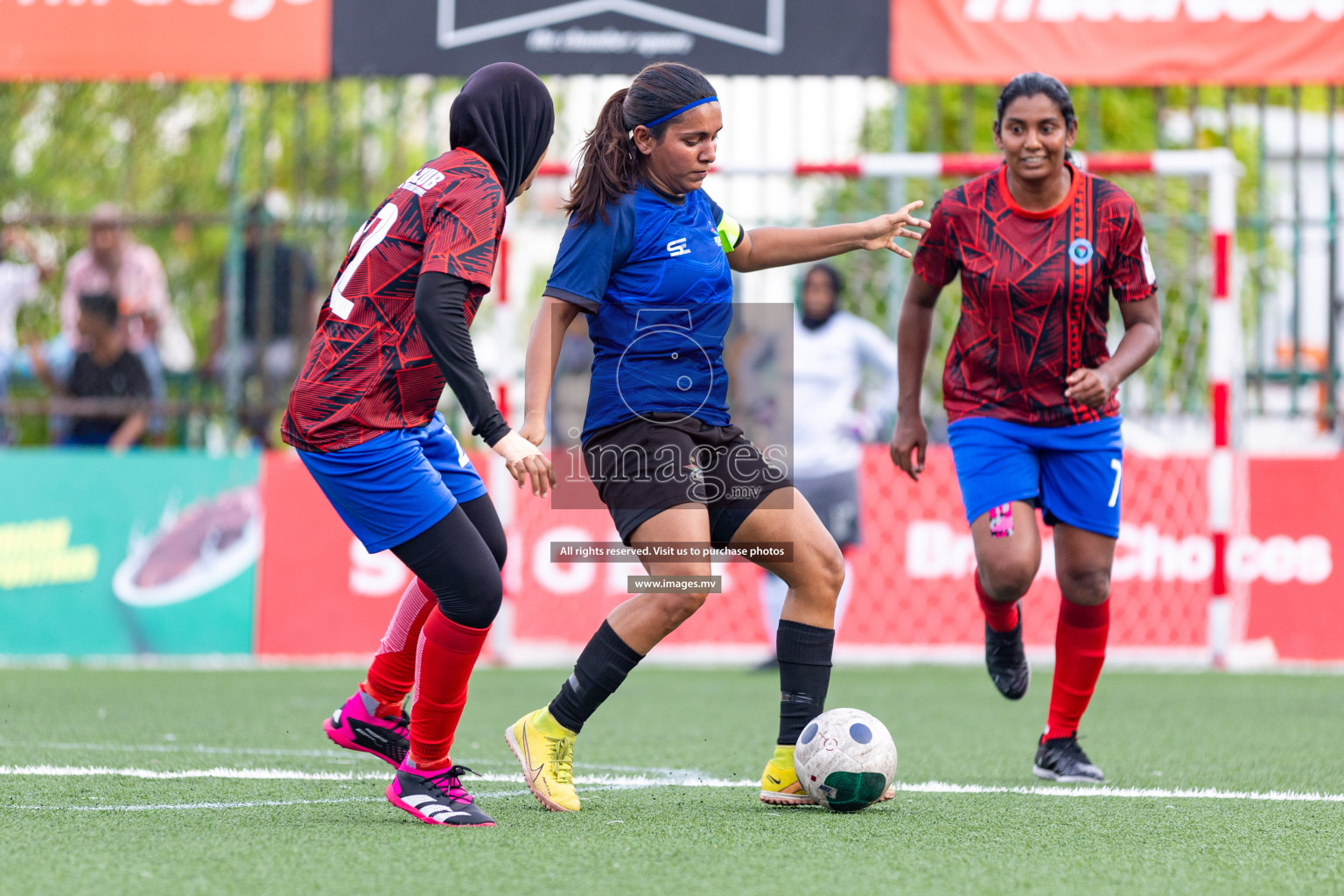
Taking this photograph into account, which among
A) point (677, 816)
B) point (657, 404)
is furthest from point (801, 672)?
point (657, 404)

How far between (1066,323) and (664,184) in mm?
1432

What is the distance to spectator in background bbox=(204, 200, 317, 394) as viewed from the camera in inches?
391

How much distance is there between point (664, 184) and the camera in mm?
4410

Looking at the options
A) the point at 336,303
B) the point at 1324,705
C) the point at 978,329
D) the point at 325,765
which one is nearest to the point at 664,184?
the point at 336,303

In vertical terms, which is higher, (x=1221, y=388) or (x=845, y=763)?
(x=1221, y=388)

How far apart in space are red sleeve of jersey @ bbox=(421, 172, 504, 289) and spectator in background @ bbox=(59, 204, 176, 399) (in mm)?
6677

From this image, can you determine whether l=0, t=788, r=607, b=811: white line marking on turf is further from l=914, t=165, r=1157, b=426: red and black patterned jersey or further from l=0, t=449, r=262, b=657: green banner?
l=0, t=449, r=262, b=657: green banner

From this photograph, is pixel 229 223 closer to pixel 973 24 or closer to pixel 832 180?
pixel 832 180

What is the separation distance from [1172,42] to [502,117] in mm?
6521

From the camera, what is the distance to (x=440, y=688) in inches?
160

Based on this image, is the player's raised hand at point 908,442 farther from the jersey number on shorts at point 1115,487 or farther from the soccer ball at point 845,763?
the soccer ball at point 845,763

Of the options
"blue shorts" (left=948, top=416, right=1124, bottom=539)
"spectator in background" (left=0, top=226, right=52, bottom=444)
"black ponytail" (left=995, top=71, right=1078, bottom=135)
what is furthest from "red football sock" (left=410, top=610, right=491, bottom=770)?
"spectator in background" (left=0, top=226, right=52, bottom=444)

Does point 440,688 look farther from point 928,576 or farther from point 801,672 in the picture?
point 928,576

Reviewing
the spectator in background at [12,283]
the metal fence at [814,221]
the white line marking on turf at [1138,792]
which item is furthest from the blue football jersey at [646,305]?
the spectator in background at [12,283]
